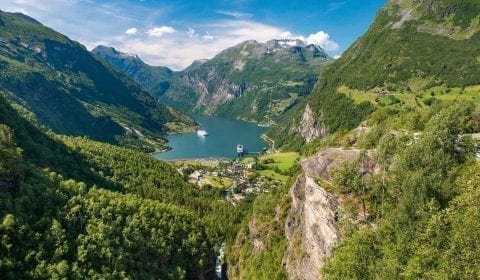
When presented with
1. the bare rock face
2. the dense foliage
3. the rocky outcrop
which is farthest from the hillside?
the dense foliage

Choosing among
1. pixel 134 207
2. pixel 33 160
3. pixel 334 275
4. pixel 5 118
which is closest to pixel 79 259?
pixel 134 207

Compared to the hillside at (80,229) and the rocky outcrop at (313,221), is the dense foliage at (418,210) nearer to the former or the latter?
the rocky outcrop at (313,221)

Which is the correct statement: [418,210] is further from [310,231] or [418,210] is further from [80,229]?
[80,229]

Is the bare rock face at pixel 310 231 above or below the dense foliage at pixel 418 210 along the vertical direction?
below

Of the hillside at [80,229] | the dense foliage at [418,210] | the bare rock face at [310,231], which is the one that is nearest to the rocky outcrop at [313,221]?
the bare rock face at [310,231]

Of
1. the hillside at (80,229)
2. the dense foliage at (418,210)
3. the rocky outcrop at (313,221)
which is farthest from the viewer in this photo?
the hillside at (80,229)

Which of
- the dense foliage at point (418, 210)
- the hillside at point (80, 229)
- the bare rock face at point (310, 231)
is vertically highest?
the dense foliage at point (418, 210)

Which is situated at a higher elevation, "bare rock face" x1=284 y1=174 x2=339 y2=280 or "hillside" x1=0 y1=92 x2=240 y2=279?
"bare rock face" x1=284 y1=174 x2=339 y2=280

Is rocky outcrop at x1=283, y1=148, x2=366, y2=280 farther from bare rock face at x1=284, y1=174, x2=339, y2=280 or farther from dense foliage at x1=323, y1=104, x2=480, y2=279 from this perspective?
dense foliage at x1=323, y1=104, x2=480, y2=279

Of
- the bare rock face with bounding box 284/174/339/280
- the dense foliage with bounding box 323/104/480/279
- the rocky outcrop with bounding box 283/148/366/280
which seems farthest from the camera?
the rocky outcrop with bounding box 283/148/366/280

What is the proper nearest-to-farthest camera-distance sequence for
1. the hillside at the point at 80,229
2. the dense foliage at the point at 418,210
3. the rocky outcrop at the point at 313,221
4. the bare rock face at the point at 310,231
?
the dense foliage at the point at 418,210
the bare rock face at the point at 310,231
the rocky outcrop at the point at 313,221
the hillside at the point at 80,229
